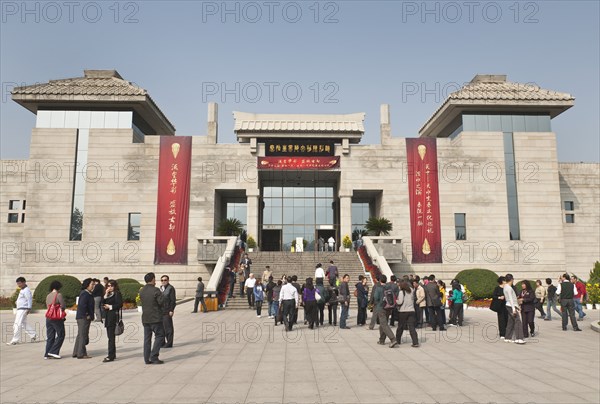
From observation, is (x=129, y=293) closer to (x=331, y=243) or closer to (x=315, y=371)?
(x=331, y=243)

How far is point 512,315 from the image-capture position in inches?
502

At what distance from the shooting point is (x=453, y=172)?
112ft

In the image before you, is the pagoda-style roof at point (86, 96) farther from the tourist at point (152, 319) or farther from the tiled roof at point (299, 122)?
the tourist at point (152, 319)

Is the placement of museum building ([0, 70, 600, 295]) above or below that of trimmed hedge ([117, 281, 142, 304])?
above

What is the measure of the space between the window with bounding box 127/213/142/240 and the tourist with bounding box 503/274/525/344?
26.8 metres

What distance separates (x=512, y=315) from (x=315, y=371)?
679cm

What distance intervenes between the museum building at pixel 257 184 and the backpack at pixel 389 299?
1831 centimetres

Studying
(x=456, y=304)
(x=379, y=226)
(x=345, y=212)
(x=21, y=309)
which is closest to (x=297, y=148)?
(x=345, y=212)

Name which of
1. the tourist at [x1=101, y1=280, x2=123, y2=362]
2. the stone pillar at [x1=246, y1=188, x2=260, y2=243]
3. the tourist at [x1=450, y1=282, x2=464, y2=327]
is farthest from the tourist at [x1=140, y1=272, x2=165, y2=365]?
the stone pillar at [x1=246, y1=188, x2=260, y2=243]

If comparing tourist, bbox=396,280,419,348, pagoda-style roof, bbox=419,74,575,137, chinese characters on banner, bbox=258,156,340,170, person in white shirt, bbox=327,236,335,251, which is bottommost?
tourist, bbox=396,280,419,348

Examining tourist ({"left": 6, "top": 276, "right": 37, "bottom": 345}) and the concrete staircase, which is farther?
the concrete staircase

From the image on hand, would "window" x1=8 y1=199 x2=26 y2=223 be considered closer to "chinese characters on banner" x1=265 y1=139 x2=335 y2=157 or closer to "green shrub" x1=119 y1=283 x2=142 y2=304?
"green shrub" x1=119 y1=283 x2=142 y2=304

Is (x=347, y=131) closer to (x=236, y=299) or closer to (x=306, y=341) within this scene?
(x=236, y=299)

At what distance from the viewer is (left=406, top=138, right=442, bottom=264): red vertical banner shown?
3306 cm
